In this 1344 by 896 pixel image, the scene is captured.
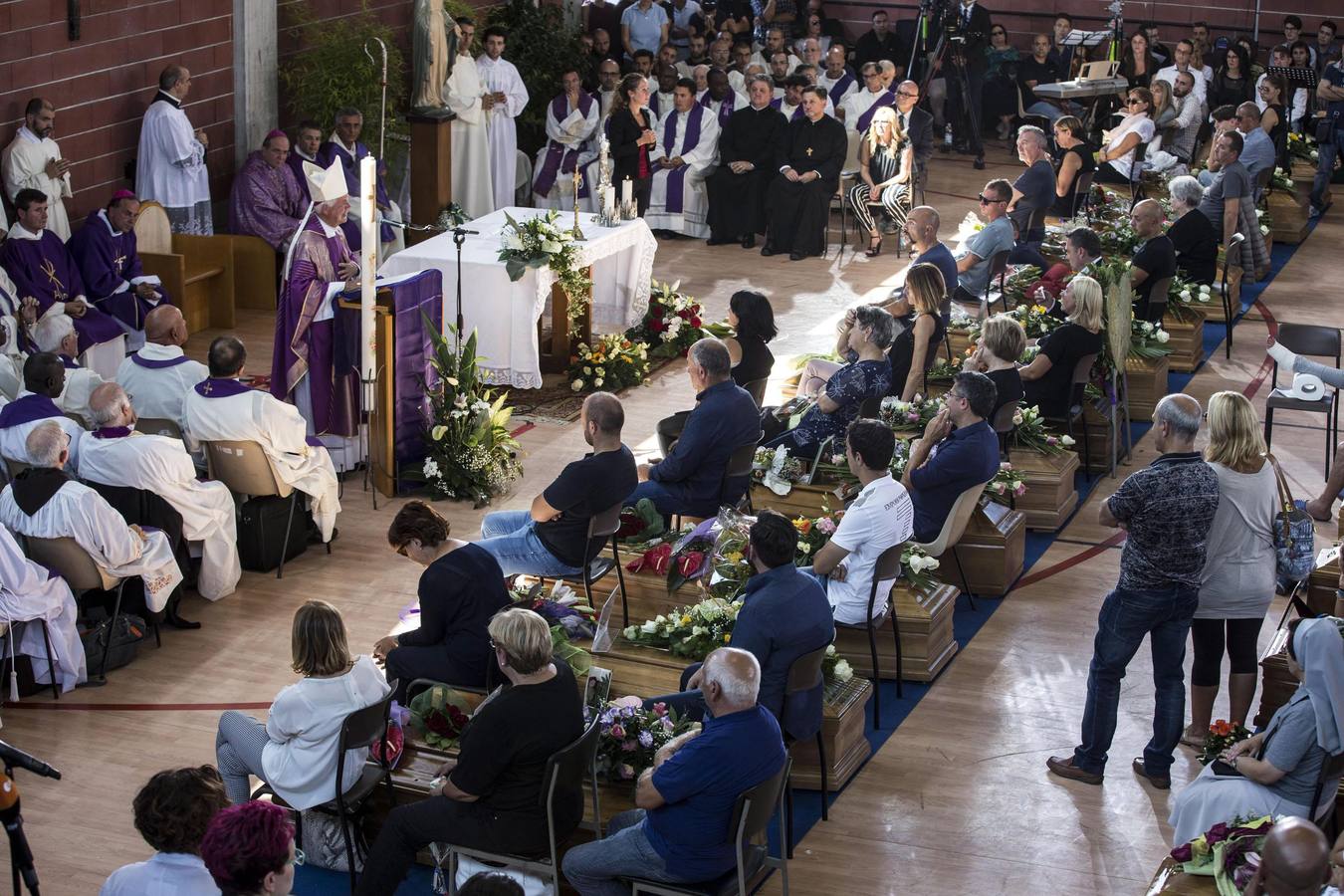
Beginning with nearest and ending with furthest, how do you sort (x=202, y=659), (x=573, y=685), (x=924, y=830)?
(x=573, y=685), (x=924, y=830), (x=202, y=659)

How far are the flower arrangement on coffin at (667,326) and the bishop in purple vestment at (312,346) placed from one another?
2.67 meters

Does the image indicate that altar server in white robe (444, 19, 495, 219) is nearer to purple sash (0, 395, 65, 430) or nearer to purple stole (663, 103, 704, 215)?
purple stole (663, 103, 704, 215)

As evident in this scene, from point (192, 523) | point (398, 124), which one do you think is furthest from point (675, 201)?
point (192, 523)

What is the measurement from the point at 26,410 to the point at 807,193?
324 inches

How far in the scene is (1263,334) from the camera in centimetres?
1280

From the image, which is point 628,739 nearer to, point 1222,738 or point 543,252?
point 1222,738

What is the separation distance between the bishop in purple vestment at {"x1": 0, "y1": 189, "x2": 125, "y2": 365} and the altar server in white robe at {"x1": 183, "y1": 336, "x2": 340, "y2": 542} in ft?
8.80

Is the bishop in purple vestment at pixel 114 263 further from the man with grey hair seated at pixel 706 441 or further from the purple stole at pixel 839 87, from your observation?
the purple stole at pixel 839 87

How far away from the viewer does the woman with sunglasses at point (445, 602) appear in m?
6.06

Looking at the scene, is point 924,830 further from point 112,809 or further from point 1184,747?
point 112,809

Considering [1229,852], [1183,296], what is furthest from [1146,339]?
[1229,852]

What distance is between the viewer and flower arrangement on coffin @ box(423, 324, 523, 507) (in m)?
9.22

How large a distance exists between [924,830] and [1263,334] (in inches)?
303

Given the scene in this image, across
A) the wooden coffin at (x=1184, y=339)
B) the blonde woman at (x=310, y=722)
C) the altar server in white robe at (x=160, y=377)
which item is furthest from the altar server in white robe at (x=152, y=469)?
the wooden coffin at (x=1184, y=339)
